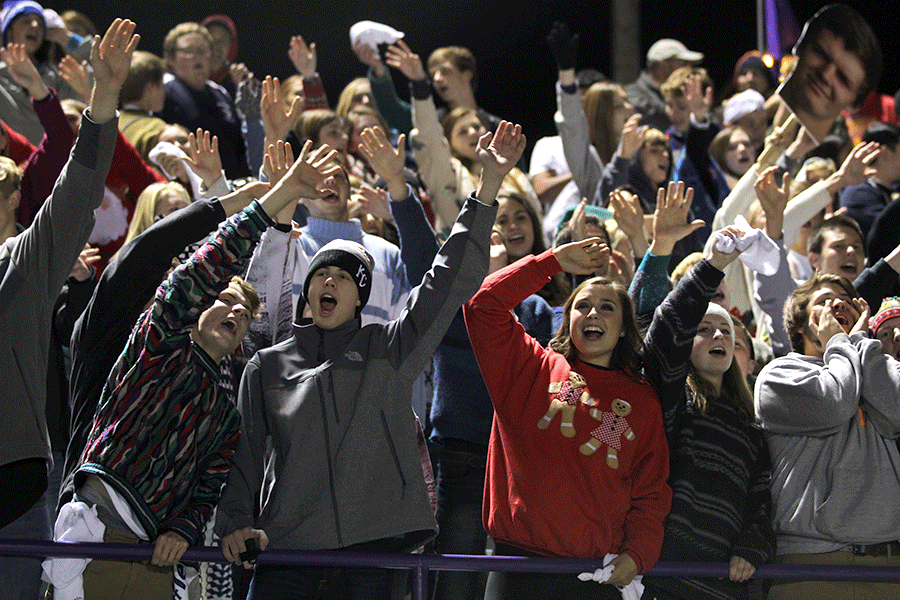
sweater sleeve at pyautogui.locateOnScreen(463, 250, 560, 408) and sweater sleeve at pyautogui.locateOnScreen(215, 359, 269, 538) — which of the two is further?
sweater sleeve at pyautogui.locateOnScreen(463, 250, 560, 408)

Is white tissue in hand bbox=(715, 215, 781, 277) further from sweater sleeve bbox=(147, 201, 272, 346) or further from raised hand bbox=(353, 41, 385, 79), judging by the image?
raised hand bbox=(353, 41, 385, 79)

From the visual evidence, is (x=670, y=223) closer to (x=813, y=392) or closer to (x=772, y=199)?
(x=813, y=392)

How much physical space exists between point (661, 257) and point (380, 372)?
1212mm

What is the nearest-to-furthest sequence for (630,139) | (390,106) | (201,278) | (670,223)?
1. (201,278)
2. (670,223)
3. (630,139)
4. (390,106)

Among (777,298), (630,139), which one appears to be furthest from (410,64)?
(777,298)

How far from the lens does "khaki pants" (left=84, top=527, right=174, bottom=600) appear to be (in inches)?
141

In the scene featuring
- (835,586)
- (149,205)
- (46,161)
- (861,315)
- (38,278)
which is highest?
(46,161)

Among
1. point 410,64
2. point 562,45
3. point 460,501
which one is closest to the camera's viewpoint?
point 460,501

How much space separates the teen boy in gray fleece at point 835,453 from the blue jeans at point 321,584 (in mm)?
1315

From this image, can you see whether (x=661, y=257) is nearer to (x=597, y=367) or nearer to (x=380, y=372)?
(x=597, y=367)

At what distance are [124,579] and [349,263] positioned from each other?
4.16ft

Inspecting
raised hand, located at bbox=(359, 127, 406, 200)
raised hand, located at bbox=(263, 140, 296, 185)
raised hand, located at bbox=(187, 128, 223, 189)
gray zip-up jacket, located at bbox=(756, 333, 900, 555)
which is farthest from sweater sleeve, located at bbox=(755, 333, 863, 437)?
raised hand, located at bbox=(187, 128, 223, 189)

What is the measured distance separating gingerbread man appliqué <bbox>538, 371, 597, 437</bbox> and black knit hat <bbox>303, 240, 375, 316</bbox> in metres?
0.74

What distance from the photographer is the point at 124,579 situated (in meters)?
3.59
